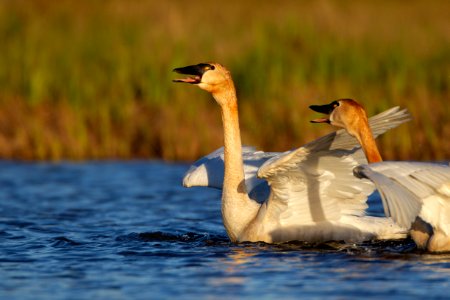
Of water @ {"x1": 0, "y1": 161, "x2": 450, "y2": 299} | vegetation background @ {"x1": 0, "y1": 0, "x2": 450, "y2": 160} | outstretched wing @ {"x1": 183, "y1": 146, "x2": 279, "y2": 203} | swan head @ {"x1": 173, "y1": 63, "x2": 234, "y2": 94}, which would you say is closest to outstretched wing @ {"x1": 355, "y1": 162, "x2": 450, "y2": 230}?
water @ {"x1": 0, "y1": 161, "x2": 450, "y2": 299}

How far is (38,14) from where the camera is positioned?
19219 mm

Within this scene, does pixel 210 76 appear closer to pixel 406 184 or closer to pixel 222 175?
pixel 222 175

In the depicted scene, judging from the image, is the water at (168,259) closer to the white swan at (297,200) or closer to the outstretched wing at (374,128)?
the white swan at (297,200)

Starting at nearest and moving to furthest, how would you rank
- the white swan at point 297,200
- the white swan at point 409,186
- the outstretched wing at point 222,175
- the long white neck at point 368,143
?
the white swan at point 409,186, the long white neck at point 368,143, the white swan at point 297,200, the outstretched wing at point 222,175

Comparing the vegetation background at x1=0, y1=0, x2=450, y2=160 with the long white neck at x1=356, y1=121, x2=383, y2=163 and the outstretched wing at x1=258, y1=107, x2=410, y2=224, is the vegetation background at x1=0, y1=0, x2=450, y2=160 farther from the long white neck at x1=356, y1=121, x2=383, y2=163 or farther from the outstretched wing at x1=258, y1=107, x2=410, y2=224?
the long white neck at x1=356, y1=121, x2=383, y2=163

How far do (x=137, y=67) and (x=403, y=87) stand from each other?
153 inches

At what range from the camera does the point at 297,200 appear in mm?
8945

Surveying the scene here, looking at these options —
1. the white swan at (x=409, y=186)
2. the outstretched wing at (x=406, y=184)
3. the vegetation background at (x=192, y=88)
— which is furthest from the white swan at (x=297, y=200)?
the vegetation background at (x=192, y=88)

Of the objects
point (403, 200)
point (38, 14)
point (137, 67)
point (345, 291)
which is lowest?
point (345, 291)

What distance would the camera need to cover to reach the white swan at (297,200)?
8844 mm

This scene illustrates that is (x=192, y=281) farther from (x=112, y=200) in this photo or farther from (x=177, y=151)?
(x=177, y=151)

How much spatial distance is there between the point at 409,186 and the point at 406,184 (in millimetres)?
32

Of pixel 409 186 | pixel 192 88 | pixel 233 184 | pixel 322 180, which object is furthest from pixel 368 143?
pixel 192 88

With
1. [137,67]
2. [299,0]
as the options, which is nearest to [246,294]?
[137,67]
